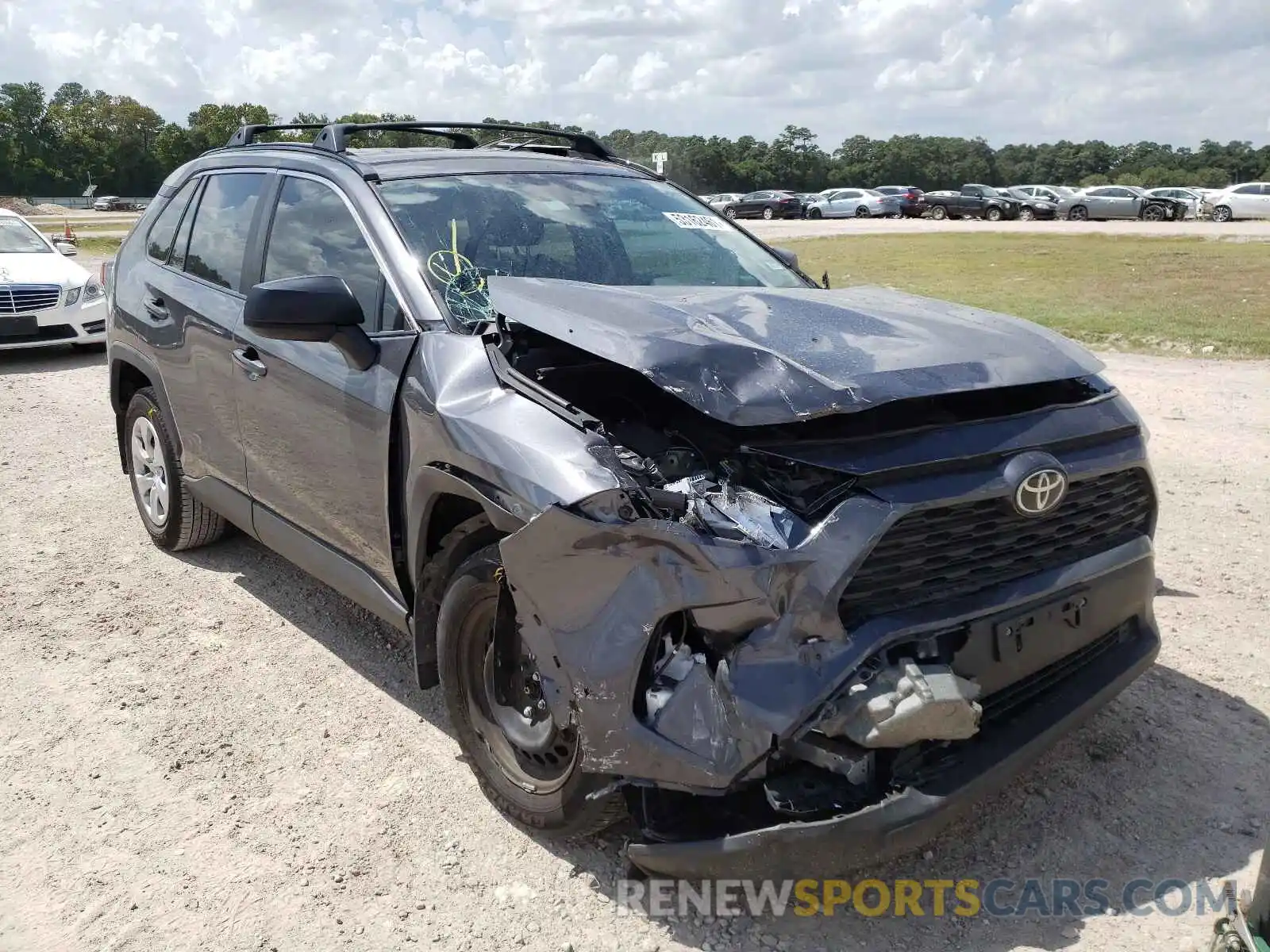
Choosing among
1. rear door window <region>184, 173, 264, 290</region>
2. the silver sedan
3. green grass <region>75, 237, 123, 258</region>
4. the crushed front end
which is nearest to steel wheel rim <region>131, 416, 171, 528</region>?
rear door window <region>184, 173, 264, 290</region>

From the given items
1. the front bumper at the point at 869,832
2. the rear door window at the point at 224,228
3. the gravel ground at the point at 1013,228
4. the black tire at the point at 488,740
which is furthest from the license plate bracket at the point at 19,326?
the gravel ground at the point at 1013,228

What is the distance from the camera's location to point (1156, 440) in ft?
22.9

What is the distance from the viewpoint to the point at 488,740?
10.4 feet

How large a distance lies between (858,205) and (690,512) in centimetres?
4718

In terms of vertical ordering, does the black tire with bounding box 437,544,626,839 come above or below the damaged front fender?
below

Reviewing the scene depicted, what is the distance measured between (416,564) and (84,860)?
1258 millimetres

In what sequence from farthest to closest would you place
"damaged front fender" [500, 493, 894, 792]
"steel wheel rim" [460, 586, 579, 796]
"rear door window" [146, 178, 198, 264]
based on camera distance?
"rear door window" [146, 178, 198, 264]
"steel wheel rim" [460, 586, 579, 796]
"damaged front fender" [500, 493, 894, 792]

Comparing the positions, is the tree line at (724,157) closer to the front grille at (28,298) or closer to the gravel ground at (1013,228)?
the gravel ground at (1013,228)

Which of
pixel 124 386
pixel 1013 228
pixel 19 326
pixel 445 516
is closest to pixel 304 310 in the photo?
pixel 445 516

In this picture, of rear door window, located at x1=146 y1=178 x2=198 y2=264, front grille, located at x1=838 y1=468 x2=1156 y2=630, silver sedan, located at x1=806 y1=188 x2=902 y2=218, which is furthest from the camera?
silver sedan, located at x1=806 y1=188 x2=902 y2=218

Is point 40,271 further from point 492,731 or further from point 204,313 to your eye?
point 492,731

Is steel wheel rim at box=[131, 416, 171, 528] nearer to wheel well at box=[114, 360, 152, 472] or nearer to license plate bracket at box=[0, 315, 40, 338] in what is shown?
wheel well at box=[114, 360, 152, 472]

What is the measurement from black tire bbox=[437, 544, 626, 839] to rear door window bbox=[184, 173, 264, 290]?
2.07 m

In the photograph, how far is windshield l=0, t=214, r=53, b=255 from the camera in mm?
Answer: 12289
